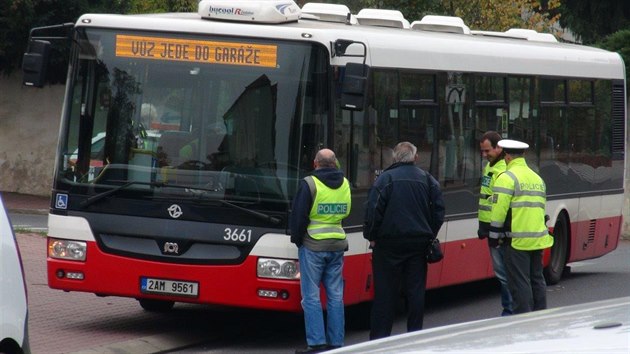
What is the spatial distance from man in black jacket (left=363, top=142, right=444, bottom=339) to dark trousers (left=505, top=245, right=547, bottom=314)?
1.14 meters

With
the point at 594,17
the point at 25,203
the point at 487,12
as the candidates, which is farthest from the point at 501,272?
the point at 594,17

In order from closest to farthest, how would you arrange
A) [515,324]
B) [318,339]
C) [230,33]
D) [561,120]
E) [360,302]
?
[515,324] < [318,339] < [230,33] < [360,302] < [561,120]

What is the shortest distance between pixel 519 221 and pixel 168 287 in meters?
3.22

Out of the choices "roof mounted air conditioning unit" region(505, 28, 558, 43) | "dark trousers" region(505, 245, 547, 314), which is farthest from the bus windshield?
"roof mounted air conditioning unit" region(505, 28, 558, 43)

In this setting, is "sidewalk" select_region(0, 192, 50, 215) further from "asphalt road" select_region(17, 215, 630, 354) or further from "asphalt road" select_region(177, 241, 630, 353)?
"asphalt road" select_region(177, 241, 630, 353)

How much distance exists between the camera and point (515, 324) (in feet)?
15.2

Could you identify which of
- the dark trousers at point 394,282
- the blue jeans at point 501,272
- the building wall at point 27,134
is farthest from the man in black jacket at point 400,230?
the building wall at point 27,134

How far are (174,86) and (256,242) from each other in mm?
1596

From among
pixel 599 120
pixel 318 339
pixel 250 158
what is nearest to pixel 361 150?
pixel 250 158

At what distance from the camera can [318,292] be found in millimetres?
10727

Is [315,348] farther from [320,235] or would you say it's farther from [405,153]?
[405,153]

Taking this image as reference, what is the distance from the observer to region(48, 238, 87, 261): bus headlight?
37.1 ft

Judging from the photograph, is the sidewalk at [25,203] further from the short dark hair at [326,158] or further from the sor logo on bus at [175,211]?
the short dark hair at [326,158]

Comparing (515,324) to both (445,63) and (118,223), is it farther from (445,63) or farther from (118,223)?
(445,63)
